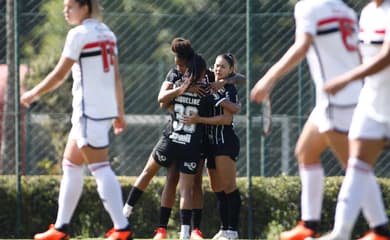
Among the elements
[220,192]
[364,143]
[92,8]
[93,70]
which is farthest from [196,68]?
[364,143]

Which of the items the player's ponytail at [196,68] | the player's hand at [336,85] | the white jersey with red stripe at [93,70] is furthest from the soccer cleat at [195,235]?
the player's hand at [336,85]

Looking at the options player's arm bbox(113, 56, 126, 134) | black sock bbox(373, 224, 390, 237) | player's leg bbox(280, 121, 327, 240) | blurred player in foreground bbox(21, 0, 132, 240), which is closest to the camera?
black sock bbox(373, 224, 390, 237)

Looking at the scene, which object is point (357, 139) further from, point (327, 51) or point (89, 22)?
point (89, 22)

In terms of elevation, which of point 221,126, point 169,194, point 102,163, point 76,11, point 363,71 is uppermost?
point 76,11

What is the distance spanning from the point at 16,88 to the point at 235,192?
297 centimetres

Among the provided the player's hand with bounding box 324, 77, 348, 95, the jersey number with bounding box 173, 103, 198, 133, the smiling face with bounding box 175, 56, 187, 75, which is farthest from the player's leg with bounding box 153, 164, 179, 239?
the player's hand with bounding box 324, 77, 348, 95

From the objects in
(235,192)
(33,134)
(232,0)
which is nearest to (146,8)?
(232,0)

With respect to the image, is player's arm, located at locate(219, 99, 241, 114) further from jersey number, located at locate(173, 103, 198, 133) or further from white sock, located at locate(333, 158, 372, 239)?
white sock, located at locate(333, 158, 372, 239)

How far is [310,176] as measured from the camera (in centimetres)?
785

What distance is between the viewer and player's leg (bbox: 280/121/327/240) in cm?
780

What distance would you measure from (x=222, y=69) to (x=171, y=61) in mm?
2853

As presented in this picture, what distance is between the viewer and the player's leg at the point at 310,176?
780 centimetres

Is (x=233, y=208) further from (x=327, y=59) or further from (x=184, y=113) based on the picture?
(x=327, y=59)

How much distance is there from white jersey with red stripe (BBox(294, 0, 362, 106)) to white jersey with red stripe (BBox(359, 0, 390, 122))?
0.47 ft
